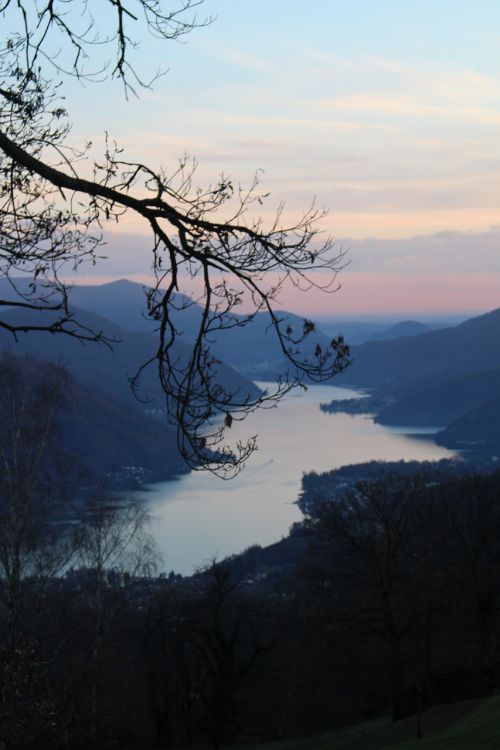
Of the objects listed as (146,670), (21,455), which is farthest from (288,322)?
(146,670)

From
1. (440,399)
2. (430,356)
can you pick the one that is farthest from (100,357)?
(430,356)

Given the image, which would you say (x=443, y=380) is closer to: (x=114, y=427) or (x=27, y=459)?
(x=114, y=427)

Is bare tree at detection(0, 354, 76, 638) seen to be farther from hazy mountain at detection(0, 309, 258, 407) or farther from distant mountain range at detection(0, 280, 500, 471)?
hazy mountain at detection(0, 309, 258, 407)

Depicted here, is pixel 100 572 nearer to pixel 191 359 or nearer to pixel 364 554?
pixel 364 554

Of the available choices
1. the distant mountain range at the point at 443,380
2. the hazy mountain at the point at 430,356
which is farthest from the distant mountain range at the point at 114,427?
the hazy mountain at the point at 430,356

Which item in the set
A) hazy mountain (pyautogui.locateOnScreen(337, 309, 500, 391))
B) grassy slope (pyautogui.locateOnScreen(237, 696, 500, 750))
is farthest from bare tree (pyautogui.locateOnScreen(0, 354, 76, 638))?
hazy mountain (pyautogui.locateOnScreen(337, 309, 500, 391))

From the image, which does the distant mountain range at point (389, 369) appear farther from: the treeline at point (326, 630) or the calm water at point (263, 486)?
the treeline at point (326, 630)
